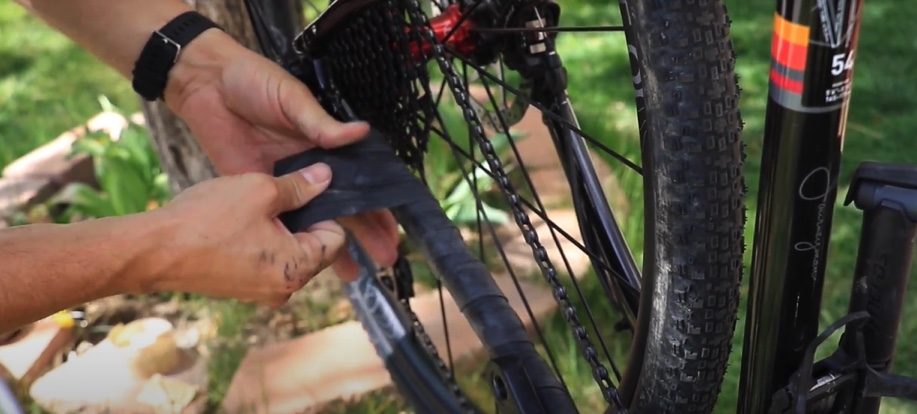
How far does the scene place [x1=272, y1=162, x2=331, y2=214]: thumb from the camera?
32.6 inches

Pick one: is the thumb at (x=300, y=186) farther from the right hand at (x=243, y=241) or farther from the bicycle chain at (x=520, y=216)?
the bicycle chain at (x=520, y=216)

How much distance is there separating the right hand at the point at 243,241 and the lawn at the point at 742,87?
94 centimetres

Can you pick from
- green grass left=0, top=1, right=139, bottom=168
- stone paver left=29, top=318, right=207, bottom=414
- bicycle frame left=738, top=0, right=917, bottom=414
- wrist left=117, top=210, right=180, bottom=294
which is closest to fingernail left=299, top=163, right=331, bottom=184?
wrist left=117, top=210, right=180, bottom=294

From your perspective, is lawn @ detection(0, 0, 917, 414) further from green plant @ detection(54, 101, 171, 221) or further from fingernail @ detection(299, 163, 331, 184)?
fingernail @ detection(299, 163, 331, 184)

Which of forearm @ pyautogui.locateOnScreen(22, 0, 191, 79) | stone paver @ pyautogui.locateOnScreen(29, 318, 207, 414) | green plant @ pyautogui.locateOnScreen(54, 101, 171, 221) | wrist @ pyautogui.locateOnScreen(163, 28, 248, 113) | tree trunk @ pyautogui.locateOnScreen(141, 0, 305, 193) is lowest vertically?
stone paver @ pyautogui.locateOnScreen(29, 318, 207, 414)

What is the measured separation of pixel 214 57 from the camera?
1.02 metres

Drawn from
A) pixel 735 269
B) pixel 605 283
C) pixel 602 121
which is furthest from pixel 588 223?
pixel 602 121

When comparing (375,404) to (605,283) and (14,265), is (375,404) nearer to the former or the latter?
(605,283)

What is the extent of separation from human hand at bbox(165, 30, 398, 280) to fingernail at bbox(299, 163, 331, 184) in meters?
0.06

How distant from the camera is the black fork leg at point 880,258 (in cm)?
60

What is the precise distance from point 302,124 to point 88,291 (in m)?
0.30

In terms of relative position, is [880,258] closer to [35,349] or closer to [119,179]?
[35,349]

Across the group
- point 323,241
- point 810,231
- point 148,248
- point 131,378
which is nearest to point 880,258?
point 810,231

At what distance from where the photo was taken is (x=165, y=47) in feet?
3.32
